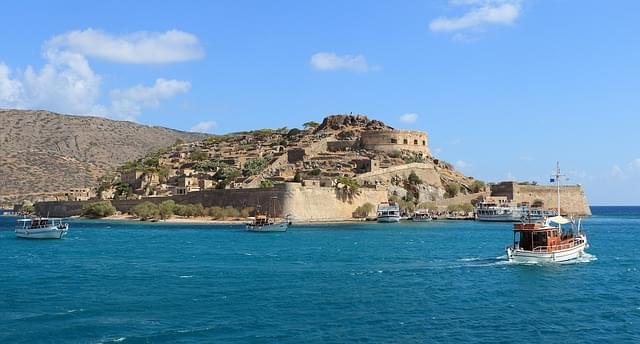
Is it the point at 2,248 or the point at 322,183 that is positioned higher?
the point at 322,183

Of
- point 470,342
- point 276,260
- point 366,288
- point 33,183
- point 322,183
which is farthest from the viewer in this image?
point 33,183

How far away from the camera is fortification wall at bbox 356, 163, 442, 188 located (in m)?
78.5

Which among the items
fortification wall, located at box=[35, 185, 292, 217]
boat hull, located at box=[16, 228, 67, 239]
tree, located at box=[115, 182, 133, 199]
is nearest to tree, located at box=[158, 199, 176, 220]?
fortification wall, located at box=[35, 185, 292, 217]

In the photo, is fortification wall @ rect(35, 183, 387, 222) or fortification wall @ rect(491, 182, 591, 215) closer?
fortification wall @ rect(35, 183, 387, 222)

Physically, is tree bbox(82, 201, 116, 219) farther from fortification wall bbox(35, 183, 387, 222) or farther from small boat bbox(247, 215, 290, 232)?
small boat bbox(247, 215, 290, 232)

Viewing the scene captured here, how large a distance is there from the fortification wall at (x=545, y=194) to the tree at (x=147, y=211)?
1494 inches

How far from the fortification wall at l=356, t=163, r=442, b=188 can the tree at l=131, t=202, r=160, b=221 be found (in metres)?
20.0

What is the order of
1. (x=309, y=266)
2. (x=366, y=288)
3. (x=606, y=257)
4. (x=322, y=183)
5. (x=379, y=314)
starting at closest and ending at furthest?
(x=379, y=314) < (x=366, y=288) < (x=309, y=266) < (x=606, y=257) < (x=322, y=183)

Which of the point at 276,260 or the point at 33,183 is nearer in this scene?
the point at 276,260

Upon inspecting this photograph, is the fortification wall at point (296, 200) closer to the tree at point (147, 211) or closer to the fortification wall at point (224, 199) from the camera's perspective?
the fortification wall at point (224, 199)

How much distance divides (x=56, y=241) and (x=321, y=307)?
1241 inches

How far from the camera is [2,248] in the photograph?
43.1 m

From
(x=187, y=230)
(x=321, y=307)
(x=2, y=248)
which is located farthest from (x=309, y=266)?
(x=187, y=230)

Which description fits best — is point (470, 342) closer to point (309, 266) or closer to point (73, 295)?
point (73, 295)
